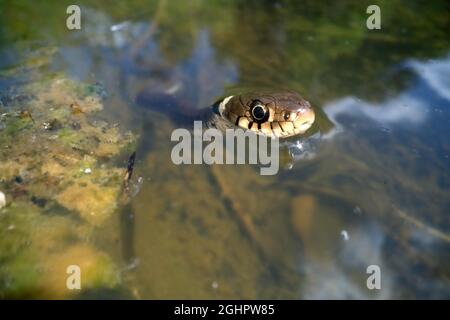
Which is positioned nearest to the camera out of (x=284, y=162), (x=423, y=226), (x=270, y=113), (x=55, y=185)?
(x=423, y=226)

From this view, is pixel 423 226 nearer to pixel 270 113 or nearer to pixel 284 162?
pixel 284 162

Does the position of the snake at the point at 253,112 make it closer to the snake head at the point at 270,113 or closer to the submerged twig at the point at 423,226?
the snake head at the point at 270,113

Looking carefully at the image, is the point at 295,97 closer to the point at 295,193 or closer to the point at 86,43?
the point at 295,193

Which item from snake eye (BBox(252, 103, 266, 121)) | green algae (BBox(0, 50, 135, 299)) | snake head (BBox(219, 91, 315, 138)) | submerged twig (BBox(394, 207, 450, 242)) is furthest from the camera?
snake eye (BBox(252, 103, 266, 121))

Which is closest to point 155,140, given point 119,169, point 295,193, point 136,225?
point 119,169

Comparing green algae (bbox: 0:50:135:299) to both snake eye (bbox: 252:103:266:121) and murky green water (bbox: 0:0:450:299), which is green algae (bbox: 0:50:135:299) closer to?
murky green water (bbox: 0:0:450:299)

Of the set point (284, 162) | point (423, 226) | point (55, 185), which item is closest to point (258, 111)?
point (284, 162)

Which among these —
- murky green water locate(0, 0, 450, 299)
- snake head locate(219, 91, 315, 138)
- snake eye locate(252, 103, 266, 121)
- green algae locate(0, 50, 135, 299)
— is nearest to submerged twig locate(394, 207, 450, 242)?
murky green water locate(0, 0, 450, 299)
